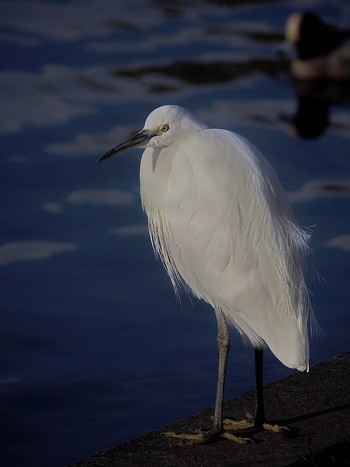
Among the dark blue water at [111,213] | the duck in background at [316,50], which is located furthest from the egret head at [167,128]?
the duck in background at [316,50]

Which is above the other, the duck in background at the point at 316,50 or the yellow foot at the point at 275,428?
the duck in background at the point at 316,50

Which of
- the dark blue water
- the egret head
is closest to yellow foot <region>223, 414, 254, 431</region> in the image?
the dark blue water

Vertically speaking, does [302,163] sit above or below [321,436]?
above

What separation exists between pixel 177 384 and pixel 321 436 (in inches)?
54.9

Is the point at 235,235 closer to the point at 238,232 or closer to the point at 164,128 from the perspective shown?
the point at 238,232

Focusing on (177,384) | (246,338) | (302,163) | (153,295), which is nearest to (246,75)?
(302,163)

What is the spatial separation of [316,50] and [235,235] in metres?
7.76

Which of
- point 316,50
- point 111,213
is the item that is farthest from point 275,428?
point 316,50

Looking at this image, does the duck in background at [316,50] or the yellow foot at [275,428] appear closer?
the yellow foot at [275,428]

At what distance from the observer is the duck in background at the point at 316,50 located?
1116cm

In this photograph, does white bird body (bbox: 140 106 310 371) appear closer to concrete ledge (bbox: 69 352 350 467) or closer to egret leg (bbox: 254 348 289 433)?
egret leg (bbox: 254 348 289 433)

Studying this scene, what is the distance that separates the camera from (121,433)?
4852 mm

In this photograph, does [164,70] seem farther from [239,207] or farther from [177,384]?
[239,207]

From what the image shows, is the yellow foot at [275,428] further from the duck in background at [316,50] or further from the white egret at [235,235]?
the duck in background at [316,50]
